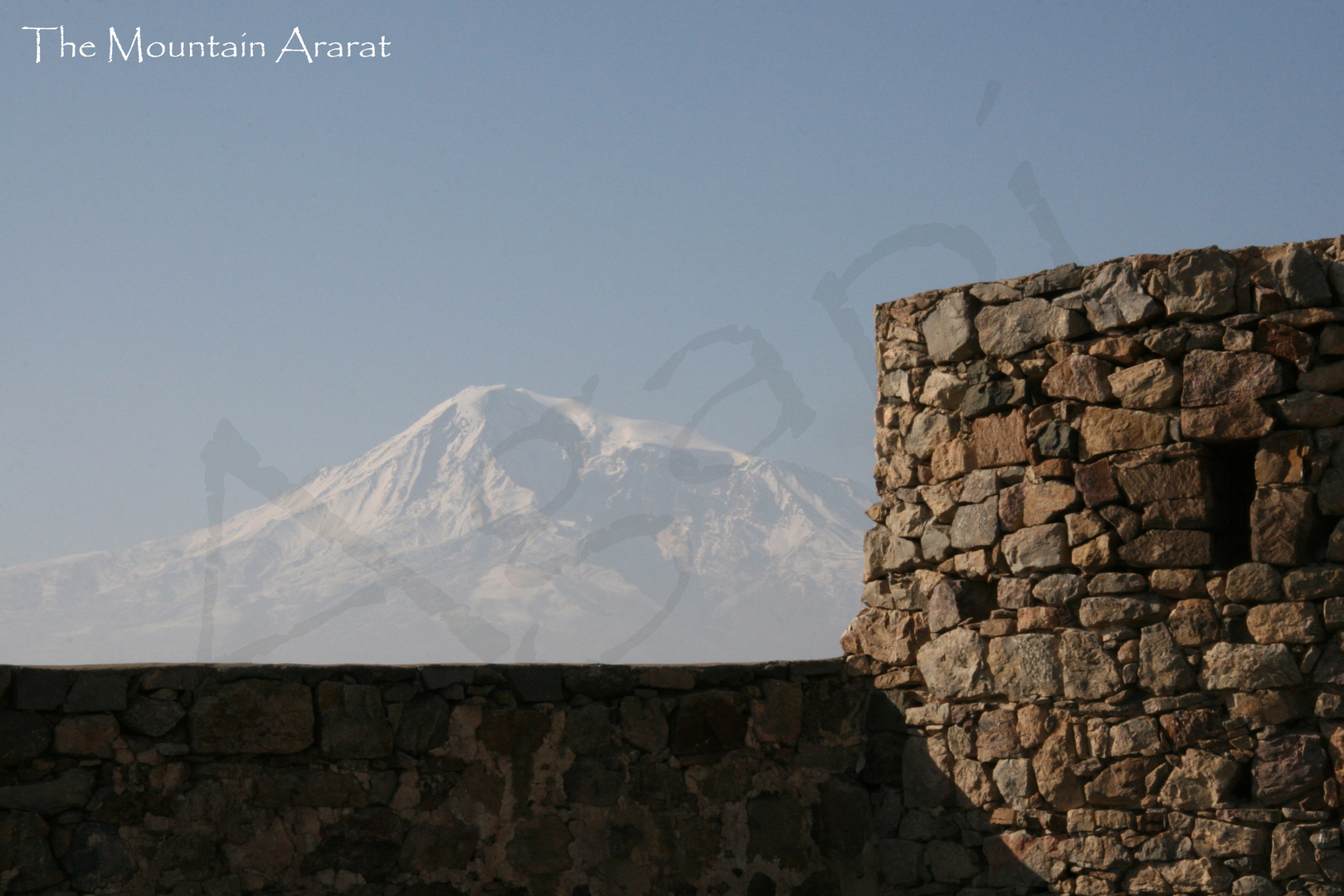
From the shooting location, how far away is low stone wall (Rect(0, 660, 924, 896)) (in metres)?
4.66

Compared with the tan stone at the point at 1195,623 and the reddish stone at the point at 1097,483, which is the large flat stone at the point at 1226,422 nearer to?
the reddish stone at the point at 1097,483

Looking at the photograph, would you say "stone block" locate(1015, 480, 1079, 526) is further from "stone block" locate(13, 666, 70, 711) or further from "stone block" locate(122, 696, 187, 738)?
"stone block" locate(13, 666, 70, 711)

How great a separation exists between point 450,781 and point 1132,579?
261 centimetres

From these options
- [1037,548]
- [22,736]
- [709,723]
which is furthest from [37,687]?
[1037,548]

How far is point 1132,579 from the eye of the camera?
16.4 ft

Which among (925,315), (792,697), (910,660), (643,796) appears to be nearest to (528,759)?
(643,796)

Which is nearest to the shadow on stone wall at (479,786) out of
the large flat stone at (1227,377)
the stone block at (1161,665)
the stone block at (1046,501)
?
the stone block at (1161,665)

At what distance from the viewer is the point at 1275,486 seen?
481cm

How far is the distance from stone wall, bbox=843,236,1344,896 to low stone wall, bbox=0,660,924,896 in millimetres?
372

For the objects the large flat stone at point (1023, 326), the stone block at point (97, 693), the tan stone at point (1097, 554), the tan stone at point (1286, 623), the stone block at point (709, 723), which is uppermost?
the large flat stone at point (1023, 326)

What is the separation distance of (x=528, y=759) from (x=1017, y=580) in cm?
199

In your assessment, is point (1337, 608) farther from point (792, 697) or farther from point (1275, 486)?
point (792, 697)

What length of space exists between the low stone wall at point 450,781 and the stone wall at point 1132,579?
0.37 meters

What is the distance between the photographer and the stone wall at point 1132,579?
4750 millimetres
